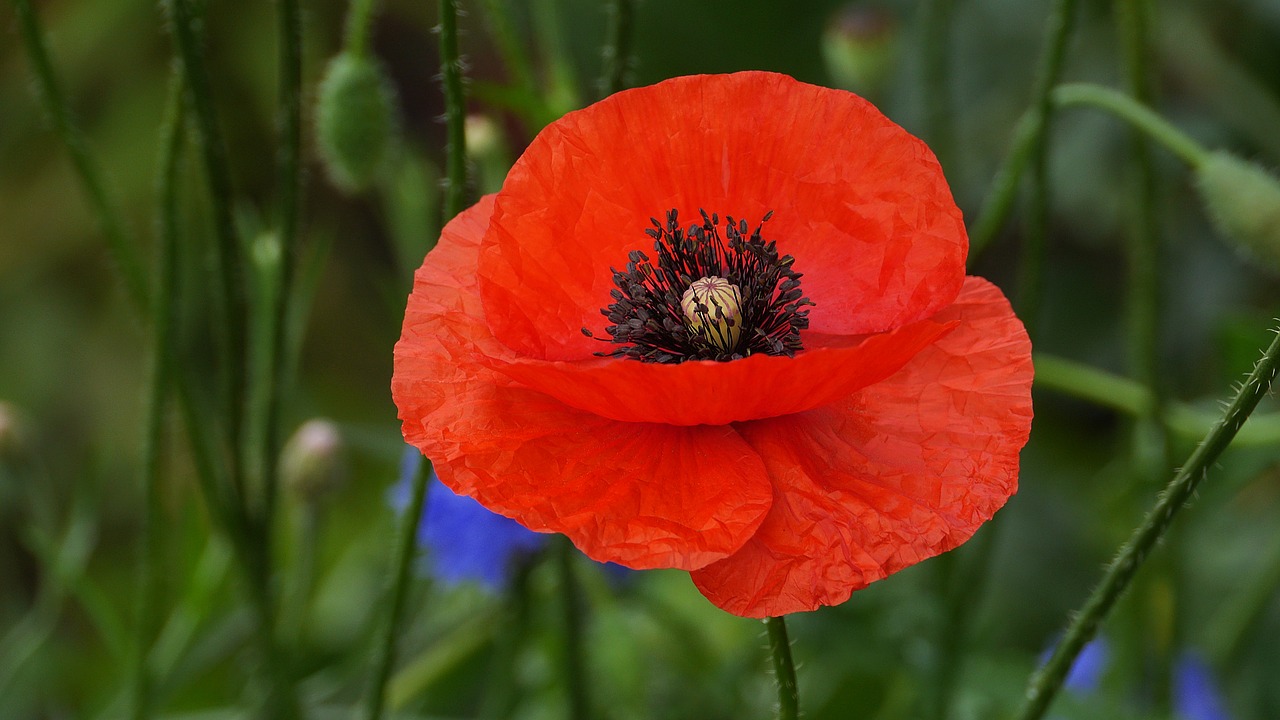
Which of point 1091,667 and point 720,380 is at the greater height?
point 720,380

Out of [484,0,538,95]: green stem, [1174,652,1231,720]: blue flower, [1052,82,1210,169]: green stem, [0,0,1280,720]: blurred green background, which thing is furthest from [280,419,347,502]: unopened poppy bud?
[1174,652,1231,720]: blue flower

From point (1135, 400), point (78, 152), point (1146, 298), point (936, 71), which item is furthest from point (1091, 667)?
point (78, 152)

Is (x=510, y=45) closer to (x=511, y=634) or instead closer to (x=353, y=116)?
(x=353, y=116)

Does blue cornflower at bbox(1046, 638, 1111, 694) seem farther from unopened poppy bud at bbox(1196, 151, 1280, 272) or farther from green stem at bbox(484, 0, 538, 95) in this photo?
green stem at bbox(484, 0, 538, 95)

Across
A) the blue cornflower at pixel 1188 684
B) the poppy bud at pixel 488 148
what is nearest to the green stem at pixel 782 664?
the poppy bud at pixel 488 148

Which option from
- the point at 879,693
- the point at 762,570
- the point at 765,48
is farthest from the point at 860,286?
the point at 765,48

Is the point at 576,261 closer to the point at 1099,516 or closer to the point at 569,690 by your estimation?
the point at 569,690

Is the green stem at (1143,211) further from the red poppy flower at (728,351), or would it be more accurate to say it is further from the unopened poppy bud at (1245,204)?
the red poppy flower at (728,351)
